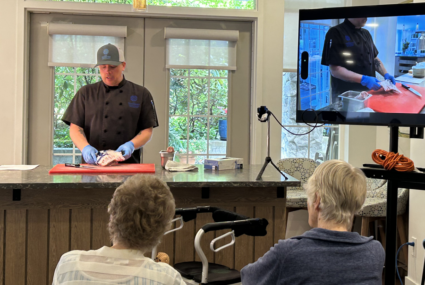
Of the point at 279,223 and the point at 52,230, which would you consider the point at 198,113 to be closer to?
the point at 279,223

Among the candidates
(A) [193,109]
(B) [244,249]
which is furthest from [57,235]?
(A) [193,109]

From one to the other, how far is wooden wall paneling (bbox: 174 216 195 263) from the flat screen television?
45.1 inches

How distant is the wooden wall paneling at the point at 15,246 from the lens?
2.45 metres

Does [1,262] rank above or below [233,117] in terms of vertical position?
below

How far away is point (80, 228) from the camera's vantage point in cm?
251

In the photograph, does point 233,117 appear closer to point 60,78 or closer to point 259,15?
point 259,15

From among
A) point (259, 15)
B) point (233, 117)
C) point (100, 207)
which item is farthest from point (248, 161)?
point (100, 207)

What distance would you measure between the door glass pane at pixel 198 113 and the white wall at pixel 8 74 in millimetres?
1409

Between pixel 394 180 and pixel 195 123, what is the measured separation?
227 centimetres

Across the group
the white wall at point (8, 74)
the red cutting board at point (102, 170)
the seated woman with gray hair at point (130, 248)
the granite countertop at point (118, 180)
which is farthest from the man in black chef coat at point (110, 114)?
the seated woman with gray hair at point (130, 248)

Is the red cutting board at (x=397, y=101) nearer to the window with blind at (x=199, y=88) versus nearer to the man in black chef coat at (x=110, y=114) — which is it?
the man in black chef coat at (x=110, y=114)

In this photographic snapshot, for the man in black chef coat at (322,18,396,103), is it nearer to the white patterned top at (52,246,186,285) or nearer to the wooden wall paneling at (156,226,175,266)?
the wooden wall paneling at (156,226,175,266)

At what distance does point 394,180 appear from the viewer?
2.51 metres

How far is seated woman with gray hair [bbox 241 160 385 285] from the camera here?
4.48 ft
